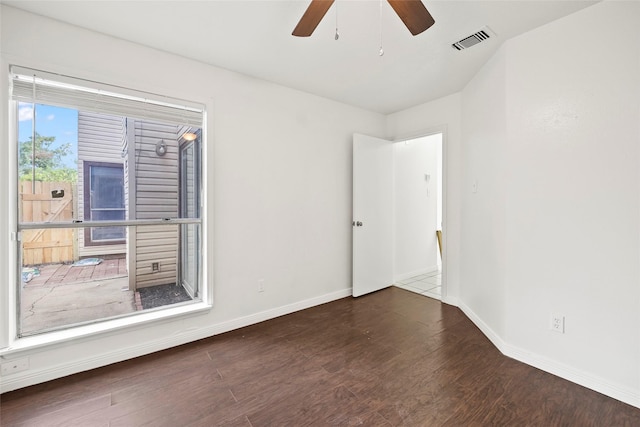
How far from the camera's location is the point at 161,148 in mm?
2592

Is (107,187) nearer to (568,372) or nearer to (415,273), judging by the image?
(568,372)

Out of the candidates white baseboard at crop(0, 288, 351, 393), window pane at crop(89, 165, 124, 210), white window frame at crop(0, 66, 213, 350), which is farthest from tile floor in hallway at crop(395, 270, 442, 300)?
window pane at crop(89, 165, 124, 210)

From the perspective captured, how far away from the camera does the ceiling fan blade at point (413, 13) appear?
1.37 m

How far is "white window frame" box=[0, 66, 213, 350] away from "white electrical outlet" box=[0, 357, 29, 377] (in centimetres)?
8

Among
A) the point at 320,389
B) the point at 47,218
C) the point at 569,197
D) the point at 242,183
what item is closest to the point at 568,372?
the point at 569,197

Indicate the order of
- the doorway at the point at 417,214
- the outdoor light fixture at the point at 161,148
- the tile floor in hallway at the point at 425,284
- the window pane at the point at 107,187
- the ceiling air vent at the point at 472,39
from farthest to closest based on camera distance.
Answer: the doorway at the point at 417,214
the tile floor in hallway at the point at 425,284
the outdoor light fixture at the point at 161,148
the window pane at the point at 107,187
the ceiling air vent at the point at 472,39

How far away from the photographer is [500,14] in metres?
1.91

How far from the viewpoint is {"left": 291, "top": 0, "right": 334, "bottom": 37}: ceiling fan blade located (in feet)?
4.65

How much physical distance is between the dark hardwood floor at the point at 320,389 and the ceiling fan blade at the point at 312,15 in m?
2.30

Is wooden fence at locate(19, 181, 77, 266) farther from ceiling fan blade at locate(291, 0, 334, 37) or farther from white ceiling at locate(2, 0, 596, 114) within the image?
ceiling fan blade at locate(291, 0, 334, 37)

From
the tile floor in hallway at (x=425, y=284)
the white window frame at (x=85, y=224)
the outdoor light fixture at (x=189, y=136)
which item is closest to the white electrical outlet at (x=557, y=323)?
the tile floor in hallway at (x=425, y=284)

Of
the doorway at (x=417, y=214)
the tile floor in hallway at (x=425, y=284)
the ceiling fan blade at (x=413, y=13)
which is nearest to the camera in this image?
the ceiling fan blade at (x=413, y=13)

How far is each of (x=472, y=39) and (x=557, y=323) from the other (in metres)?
2.28

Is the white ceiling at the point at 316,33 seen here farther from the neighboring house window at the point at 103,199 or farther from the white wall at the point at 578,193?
the neighboring house window at the point at 103,199
